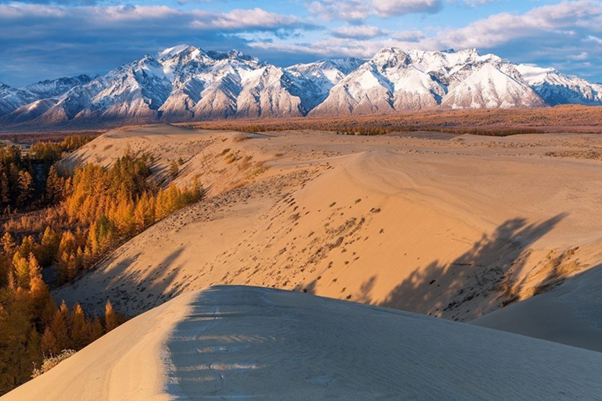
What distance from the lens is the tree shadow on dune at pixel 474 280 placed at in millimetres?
15602

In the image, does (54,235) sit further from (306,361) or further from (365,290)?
(306,361)

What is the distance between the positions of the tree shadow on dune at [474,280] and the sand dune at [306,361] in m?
5.36

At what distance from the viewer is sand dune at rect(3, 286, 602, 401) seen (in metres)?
5.88

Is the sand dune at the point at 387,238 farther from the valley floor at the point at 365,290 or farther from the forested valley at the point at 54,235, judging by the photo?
the forested valley at the point at 54,235

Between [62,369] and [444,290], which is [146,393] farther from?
[444,290]

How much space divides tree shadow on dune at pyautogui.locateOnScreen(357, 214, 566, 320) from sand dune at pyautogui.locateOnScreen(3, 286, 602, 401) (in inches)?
211

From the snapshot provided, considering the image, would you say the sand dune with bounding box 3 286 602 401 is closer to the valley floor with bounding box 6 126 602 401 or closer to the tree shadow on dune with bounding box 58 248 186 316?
the valley floor with bounding box 6 126 602 401

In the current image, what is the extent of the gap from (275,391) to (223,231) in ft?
116

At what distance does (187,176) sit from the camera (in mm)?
78375

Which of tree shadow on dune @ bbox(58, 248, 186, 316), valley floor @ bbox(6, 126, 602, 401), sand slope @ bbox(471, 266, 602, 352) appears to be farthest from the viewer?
tree shadow on dune @ bbox(58, 248, 186, 316)

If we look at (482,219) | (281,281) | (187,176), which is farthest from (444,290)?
(187,176)

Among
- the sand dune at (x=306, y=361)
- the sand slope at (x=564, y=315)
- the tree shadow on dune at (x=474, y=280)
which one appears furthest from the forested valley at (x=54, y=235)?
the sand slope at (x=564, y=315)

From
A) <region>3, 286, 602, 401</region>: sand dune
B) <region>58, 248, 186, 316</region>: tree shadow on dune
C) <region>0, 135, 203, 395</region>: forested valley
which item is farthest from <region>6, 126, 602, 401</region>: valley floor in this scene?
<region>0, 135, 203, 395</region>: forested valley

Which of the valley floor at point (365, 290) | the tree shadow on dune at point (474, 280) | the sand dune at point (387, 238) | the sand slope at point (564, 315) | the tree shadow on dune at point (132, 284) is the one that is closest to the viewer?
the valley floor at point (365, 290)
